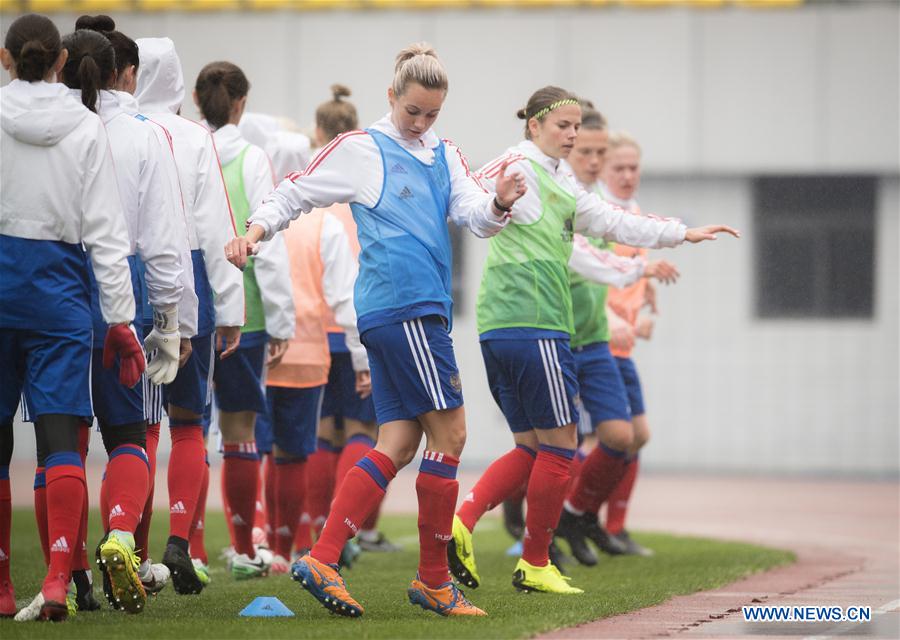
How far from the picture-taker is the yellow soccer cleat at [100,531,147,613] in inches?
222

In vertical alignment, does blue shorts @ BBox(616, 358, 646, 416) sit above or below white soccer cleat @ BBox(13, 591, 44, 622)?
above

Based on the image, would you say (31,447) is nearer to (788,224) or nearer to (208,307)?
(788,224)

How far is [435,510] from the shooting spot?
6.12 metres

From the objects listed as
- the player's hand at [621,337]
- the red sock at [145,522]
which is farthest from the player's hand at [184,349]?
the player's hand at [621,337]

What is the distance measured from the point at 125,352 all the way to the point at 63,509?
1.91ft

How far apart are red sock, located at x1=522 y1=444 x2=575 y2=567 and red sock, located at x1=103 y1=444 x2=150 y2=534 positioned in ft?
6.01

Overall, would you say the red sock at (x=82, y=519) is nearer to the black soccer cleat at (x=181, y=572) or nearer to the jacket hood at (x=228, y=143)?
the black soccer cleat at (x=181, y=572)

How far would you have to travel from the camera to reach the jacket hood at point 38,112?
5.73m

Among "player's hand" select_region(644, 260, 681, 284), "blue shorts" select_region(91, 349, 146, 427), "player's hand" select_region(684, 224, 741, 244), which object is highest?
"player's hand" select_region(684, 224, 741, 244)

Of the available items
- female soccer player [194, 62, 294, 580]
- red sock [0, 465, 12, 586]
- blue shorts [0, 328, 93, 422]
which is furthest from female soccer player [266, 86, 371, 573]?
blue shorts [0, 328, 93, 422]

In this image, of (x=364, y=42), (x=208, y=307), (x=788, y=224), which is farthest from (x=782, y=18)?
(x=208, y=307)

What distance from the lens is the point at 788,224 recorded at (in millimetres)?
19234

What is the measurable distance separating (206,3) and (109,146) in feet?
45.9

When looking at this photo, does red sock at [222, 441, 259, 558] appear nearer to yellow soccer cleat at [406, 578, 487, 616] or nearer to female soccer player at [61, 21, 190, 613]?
female soccer player at [61, 21, 190, 613]
